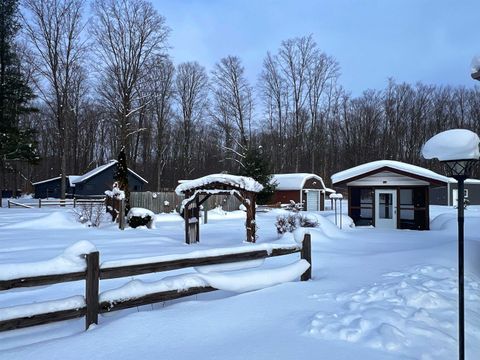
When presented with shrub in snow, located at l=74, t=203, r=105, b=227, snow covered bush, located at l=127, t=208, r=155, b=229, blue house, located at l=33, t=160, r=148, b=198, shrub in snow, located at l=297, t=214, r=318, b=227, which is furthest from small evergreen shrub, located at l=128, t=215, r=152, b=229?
blue house, located at l=33, t=160, r=148, b=198

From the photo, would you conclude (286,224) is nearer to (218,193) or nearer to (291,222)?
(291,222)

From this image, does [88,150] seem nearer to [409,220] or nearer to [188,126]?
[188,126]

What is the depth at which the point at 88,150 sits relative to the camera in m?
64.0

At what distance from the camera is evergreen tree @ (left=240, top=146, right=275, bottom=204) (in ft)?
108

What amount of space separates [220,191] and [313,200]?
25077mm

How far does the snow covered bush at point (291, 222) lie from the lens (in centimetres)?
1468

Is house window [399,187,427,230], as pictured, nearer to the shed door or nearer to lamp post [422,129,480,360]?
lamp post [422,129,480,360]

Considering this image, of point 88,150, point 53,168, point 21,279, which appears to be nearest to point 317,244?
point 21,279

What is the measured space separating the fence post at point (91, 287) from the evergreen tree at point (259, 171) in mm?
28440

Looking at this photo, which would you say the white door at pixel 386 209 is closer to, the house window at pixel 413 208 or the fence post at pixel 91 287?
the house window at pixel 413 208

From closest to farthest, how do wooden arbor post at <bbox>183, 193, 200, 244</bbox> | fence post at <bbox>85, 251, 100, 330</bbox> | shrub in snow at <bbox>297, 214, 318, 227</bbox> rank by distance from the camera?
fence post at <bbox>85, 251, 100, 330</bbox> < wooden arbor post at <bbox>183, 193, 200, 244</bbox> < shrub in snow at <bbox>297, 214, 318, 227</bbox>

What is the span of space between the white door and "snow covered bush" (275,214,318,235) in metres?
5.84

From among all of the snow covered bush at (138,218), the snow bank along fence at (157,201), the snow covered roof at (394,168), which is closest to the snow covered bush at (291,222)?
the snow covered roof at (394,168)

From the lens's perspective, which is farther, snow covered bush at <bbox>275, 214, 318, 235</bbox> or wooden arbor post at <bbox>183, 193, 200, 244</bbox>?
snow covered bush at <bbox>275, 214, 318, 235</bbox>
